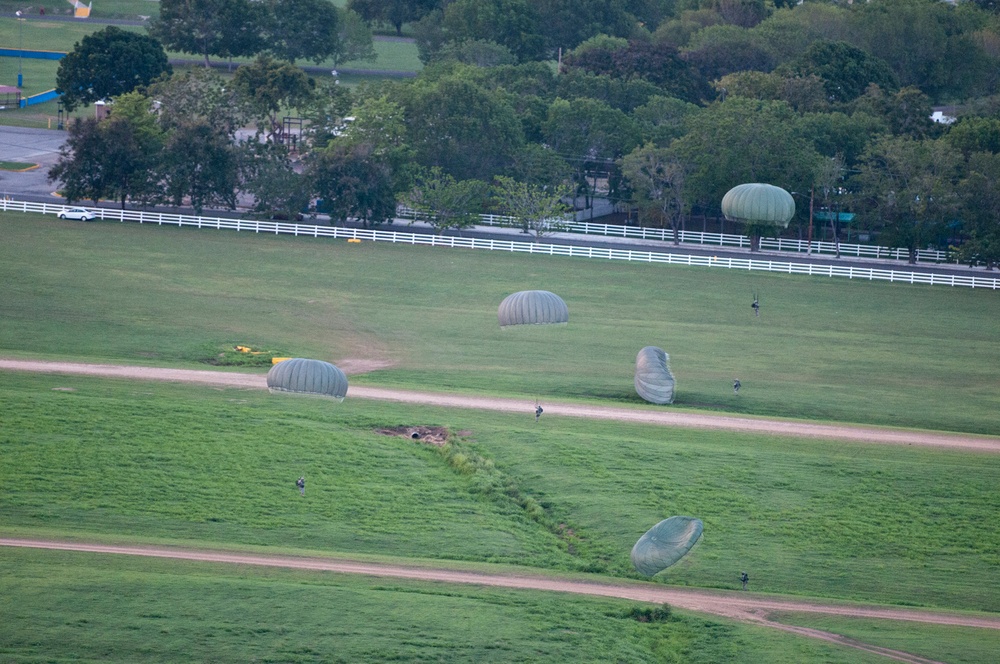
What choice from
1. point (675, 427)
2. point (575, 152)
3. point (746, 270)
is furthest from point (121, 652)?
point (575, 152)

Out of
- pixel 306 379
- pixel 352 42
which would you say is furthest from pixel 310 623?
pixel 352 42

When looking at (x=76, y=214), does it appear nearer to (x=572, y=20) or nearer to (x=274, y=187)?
(x=274, y=187)

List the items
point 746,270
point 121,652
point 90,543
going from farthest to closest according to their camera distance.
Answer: point 746,270
point 90,543
point 121,652

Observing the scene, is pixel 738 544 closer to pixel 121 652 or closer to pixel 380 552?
pixel 380 552

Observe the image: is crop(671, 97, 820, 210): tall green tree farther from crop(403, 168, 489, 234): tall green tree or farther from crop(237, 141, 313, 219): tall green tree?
crop(237, 141, 313, 219): tall green tree

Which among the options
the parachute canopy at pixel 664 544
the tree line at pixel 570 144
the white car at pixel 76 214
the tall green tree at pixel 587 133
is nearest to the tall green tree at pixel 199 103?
the tree line at pixel 570 144

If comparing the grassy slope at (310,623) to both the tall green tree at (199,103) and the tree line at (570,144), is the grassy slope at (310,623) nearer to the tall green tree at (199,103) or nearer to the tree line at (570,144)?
the tree line at (570,144)

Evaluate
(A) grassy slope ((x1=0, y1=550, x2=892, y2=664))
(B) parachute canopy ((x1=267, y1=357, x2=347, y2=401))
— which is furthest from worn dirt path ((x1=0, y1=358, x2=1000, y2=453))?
(A) grassy slope ((x1=0, y1=550, x2=892, y2=664))
